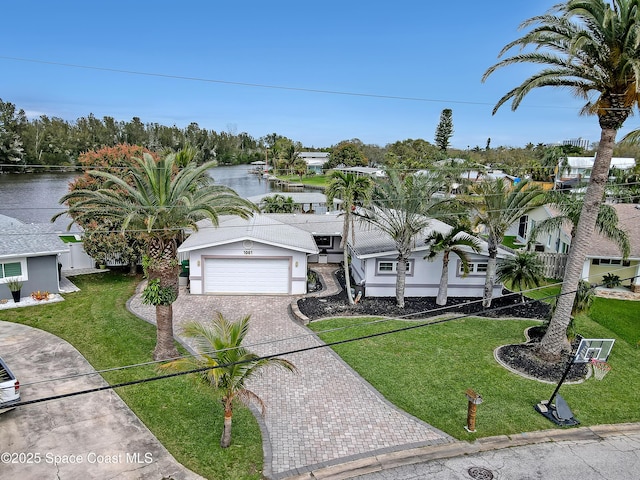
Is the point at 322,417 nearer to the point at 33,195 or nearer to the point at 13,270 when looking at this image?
the point at 13,270

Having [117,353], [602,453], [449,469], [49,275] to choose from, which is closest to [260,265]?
[117,353]

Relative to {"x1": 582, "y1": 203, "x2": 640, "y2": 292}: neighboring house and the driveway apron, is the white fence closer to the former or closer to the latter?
{"x1": 582, "y1": 203, "x2": 640, "y2": 292}: neighboring house

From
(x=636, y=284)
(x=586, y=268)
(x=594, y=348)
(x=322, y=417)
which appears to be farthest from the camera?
(x=586, y=268)

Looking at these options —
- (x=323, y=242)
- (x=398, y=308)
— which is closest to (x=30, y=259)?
(x=323, y=242)

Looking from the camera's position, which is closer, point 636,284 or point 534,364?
point 534,364

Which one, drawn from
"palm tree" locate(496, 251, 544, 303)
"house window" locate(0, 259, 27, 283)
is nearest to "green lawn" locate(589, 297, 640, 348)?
"palm tree" locate(496, 251, 544, 303)

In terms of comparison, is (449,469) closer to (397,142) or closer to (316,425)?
(316,425)

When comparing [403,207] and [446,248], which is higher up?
[403,207]

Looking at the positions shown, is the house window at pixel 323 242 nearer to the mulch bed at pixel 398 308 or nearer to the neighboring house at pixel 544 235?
the mulch bed at pixel 398 308
